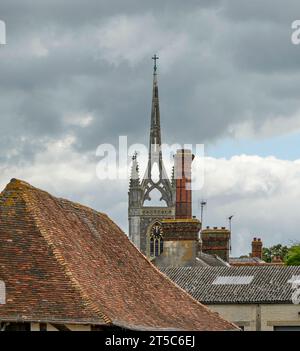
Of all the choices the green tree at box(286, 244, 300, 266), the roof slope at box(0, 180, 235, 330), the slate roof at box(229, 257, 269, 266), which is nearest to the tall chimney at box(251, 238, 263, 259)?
the slate roof at box(229, 257, 269, 266)

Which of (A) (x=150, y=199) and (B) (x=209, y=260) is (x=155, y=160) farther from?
(B) (x=209, y=260)

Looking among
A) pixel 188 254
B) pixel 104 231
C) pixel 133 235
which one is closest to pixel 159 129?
pixel 133 235

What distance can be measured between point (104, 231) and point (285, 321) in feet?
58.8

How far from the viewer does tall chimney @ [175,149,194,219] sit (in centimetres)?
6147

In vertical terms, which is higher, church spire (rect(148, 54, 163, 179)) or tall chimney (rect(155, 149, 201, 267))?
church spire (rect(148, 54, 163, 179))

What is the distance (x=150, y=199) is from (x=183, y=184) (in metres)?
125

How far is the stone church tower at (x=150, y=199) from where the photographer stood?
579ft

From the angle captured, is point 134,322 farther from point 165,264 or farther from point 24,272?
point 165,264

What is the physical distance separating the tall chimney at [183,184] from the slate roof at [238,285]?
438 cm

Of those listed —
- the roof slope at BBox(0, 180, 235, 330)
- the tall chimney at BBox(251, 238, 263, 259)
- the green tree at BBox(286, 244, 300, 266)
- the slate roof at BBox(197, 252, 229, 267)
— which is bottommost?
the roof slope at BBox(0, 180, 235, 330)

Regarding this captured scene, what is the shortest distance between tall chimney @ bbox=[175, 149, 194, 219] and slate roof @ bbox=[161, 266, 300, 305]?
4382 millimetres

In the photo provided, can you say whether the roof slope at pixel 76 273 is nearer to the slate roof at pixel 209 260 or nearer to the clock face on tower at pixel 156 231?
the slate roof at pixel 209 260

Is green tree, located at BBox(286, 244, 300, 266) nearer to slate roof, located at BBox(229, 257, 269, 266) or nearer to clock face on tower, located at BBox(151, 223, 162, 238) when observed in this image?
slate roof, located at BBox(229, 257, 269, 266)

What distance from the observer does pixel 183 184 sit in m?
63.7
